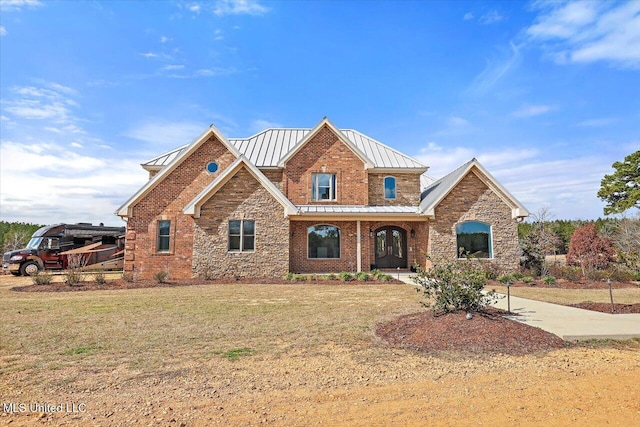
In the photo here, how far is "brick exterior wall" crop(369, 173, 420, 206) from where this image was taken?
21.1 meters

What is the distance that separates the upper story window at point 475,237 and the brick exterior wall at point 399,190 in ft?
10.5

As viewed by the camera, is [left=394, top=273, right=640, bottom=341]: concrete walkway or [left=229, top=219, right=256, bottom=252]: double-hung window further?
[left=229, top=219, right=256, bottom=252]: double-hung window

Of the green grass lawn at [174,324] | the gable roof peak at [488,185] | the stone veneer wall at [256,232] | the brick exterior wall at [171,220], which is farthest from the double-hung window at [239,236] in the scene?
the gable roof peak at [488,185]

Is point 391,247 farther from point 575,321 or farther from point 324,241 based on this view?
point 575,321

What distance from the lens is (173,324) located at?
7680mm

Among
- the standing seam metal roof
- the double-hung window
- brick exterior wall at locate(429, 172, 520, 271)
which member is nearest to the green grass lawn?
the double-hung window

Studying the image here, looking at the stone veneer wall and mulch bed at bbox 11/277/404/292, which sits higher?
the stone veneer wall

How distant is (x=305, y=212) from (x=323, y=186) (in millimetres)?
2733

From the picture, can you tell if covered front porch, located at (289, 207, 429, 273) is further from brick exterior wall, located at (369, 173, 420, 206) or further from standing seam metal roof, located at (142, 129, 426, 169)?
standing seam metal roof, located at (142, 129, 426, 169)

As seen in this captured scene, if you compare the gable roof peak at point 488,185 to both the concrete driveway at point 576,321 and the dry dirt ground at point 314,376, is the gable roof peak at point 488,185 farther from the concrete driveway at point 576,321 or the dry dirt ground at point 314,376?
the dry dirt ground at point 314,376

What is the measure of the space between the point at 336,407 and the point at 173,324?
5106mm

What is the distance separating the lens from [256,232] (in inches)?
687

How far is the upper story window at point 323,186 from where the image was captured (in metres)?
20.6

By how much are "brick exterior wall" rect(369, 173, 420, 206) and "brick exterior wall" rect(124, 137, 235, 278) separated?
8980 millimetres
